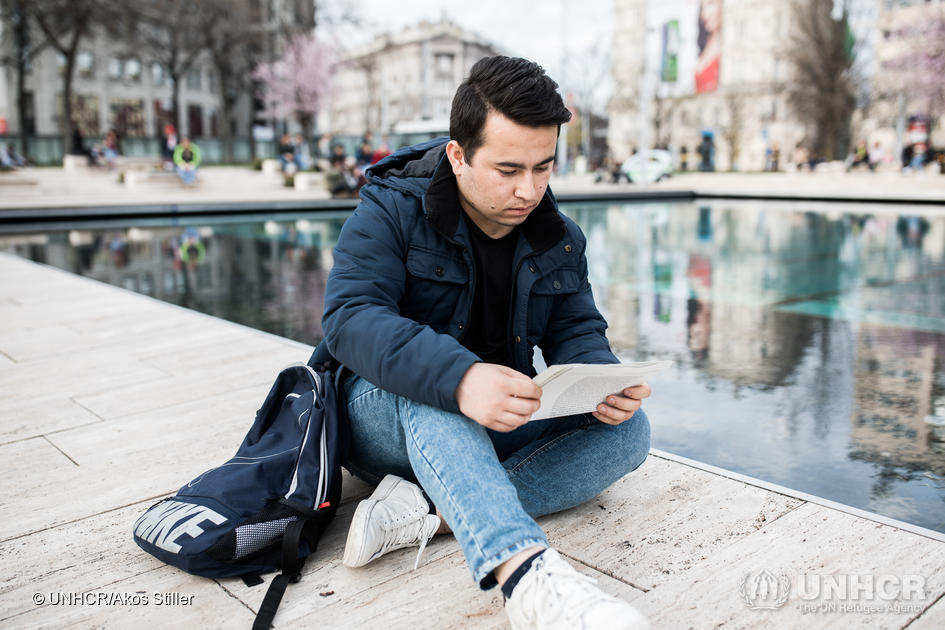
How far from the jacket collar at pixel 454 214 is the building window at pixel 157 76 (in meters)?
55.5

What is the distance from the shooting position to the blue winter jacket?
1.90m

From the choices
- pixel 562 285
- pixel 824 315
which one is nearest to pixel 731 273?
pixel 824 315

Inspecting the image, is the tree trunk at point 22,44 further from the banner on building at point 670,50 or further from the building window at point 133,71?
the banner on building at point 670,50

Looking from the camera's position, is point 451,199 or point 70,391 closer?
point 451,199

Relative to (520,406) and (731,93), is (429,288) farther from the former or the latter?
(731,93)

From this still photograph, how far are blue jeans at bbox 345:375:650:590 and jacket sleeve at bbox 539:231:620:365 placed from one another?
0.22 m

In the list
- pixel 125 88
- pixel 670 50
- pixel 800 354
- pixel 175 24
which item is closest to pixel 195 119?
pixel 125 88

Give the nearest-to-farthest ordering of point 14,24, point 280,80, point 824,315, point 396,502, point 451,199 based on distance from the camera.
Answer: point 396,502 → point 451,199 → point 824,315 → point 14,24 → point 280,80

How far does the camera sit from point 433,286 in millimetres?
2221

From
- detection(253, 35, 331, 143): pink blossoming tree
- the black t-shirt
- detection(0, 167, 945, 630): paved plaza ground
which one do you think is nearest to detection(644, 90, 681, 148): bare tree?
detection(253, 35, 331, 143): pink blossoming tree

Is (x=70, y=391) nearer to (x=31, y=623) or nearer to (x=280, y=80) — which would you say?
(x=31, y=623)

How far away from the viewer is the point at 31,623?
1.86 m

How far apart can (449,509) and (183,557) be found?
716 mm

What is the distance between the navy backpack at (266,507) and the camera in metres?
1.99
